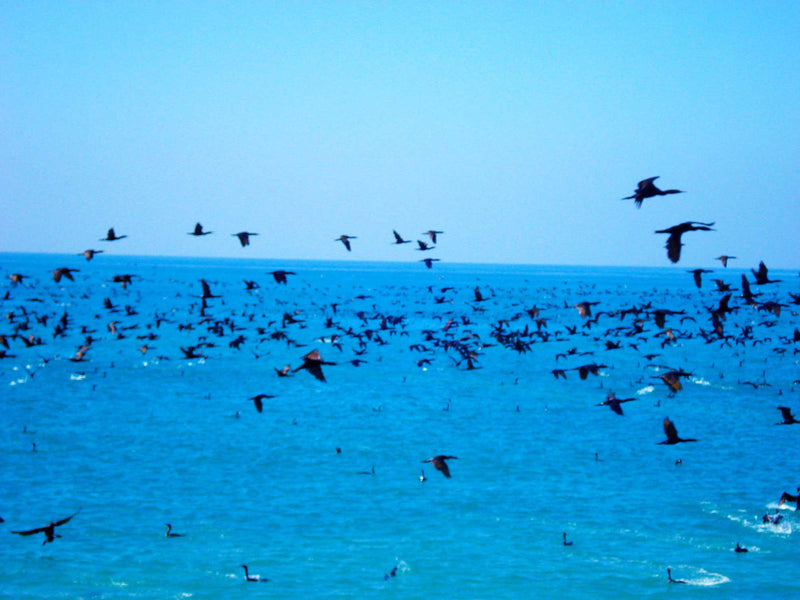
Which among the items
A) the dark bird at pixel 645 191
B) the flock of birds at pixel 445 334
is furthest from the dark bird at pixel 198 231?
the dark bird at pixel 645 191

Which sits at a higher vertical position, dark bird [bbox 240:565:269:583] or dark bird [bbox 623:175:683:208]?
dark bird [bbox 623:175:683:208]

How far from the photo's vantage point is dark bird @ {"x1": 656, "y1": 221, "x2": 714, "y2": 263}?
12.4 m

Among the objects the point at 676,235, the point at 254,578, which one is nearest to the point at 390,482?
the point at 254,578

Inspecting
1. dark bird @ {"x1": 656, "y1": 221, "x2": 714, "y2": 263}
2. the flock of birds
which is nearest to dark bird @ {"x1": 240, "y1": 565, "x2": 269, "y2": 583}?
the flock of birds

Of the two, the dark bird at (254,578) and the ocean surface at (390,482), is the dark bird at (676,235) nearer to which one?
the ocean surface at (390,482)

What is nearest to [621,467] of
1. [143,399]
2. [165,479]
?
[165,479]

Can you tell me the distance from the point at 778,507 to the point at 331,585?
12.5m

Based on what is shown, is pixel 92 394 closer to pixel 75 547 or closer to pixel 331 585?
pixel 75 547

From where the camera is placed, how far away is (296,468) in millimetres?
25312

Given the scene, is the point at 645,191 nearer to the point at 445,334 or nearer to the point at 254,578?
the point at 254,578

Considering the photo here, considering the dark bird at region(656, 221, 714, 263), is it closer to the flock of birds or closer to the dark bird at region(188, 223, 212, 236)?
the flock of birds

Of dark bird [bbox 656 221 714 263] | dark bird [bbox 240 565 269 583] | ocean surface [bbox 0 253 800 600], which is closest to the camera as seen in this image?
dark bird [bbox 656 221 714 263]

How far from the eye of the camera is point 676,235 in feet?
43.7

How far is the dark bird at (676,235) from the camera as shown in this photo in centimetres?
1235
